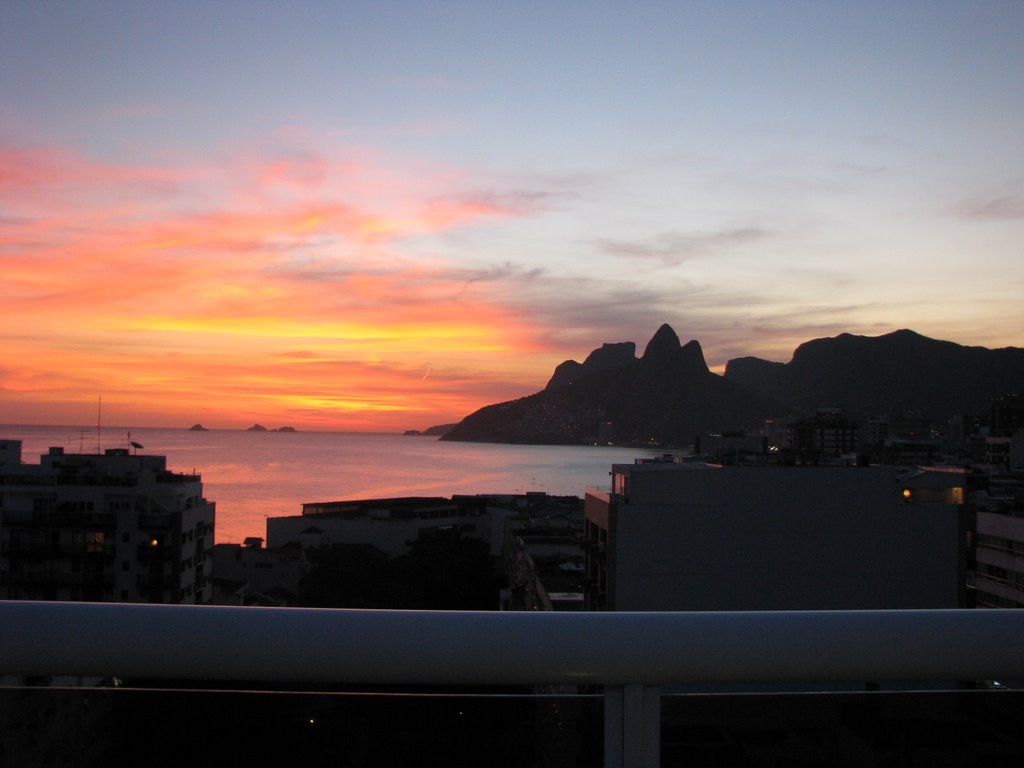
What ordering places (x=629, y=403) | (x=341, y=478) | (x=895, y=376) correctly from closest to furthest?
(x=341, y=478) → (x=895, y=376) → (x=629, y=403)

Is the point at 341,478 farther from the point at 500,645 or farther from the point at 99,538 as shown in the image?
the point at 500,645

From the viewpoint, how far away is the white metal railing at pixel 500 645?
0.66 metres

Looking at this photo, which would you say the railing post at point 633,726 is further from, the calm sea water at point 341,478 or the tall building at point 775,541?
the calm sea water at point 341,478

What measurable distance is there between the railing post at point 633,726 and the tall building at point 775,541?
8.66m

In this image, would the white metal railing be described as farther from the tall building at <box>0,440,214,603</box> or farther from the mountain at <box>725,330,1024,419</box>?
the mountain at <box>725,330,1024,419</box>

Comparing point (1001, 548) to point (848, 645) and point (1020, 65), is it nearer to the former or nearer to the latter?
point (1020, 65)

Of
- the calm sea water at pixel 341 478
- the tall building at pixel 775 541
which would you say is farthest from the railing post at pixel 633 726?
the calm sea water at pixel 341 478

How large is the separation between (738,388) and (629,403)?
40.3 ft

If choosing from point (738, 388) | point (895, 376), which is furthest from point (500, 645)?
point (738, 388)

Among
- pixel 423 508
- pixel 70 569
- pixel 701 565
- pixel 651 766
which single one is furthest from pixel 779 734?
pixel 423 508

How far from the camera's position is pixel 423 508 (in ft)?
87.2

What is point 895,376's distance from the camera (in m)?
A: 89.5

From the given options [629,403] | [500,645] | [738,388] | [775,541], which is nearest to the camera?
[500,645]

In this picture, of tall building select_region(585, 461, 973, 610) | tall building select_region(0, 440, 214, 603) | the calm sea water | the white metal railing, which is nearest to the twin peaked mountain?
the calm sea water
